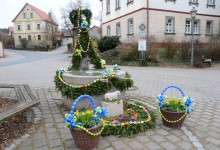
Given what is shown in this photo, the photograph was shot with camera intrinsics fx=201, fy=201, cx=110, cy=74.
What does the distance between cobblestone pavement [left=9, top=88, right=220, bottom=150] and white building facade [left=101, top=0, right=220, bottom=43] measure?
15.3 meters

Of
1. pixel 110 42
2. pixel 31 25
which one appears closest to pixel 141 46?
pixel 110 42

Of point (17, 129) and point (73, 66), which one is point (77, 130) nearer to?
point (17, 129)

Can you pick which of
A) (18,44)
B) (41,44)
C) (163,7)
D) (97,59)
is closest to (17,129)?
(97,59)

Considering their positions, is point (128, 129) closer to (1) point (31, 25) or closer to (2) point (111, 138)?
(2) point (111, 138)

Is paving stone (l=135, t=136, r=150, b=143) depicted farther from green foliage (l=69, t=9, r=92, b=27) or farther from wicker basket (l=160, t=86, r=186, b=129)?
green foliage (l=69, t=9, r=92, b=27)

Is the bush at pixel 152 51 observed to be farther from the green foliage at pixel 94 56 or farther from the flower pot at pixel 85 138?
the flower pot at pixel 85 138

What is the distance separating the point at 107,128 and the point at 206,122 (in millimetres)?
2237

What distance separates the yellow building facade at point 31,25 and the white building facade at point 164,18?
33576mm

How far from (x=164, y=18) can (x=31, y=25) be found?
4451cm

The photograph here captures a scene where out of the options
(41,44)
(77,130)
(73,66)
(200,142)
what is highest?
(41,44)

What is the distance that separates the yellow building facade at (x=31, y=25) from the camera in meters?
54.6

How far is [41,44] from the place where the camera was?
1957 inches

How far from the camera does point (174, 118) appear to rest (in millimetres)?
3855

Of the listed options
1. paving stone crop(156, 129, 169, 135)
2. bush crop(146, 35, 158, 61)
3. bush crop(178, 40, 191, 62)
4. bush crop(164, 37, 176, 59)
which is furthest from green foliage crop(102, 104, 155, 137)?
bush crop(178, 40, 191, 62)
